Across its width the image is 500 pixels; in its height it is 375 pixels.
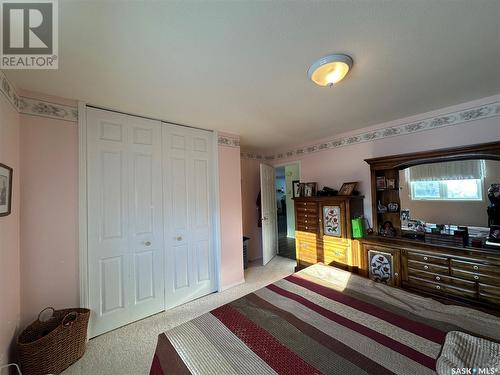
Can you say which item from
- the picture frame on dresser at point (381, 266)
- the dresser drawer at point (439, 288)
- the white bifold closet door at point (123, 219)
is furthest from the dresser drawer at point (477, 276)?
the white bifold closet door at point (123, 219)

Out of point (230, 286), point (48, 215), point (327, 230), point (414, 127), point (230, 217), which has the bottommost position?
point (230, 286)

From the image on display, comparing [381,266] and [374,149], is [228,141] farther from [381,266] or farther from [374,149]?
[381,266]

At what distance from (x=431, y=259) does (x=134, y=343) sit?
3.01m

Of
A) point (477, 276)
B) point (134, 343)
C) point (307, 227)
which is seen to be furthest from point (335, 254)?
point (134, 343)

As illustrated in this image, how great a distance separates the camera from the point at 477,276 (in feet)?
5.92

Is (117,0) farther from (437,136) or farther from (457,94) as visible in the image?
(437,136)

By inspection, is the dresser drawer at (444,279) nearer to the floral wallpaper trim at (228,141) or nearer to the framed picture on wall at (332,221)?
the framed picture on wall at (332,221)

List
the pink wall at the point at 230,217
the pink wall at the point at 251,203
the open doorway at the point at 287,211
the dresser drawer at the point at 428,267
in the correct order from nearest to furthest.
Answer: the dresser drawer at the point at 428,267 → the pink wall at the point at 230,217 → the pink wall at the point at 251,203 → the open doorway at the point at 287,211

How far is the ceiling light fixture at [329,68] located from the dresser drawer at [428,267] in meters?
2.08

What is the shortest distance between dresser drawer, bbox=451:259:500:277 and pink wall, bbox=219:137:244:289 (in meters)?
2.44

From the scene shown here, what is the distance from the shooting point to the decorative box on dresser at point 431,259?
1.78 m

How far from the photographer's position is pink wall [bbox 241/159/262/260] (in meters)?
4.02

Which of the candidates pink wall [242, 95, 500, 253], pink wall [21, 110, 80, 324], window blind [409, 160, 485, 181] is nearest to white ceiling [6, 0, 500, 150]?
pink wall [242, 95, 500, 253]

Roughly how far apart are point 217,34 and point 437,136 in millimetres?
2699
